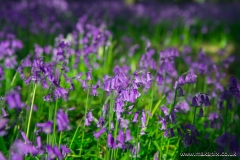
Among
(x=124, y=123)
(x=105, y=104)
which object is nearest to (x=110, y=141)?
(x=124, y=123)

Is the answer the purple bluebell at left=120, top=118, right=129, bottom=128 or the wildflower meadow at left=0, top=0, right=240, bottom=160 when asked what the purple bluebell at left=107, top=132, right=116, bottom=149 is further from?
the purple bluebell at left=120, top=118, right=129, bottom=128

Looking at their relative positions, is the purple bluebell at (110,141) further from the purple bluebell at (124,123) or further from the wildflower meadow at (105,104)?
the purple bluebell at (124,123)

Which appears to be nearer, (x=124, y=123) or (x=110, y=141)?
(x=110, y=141)

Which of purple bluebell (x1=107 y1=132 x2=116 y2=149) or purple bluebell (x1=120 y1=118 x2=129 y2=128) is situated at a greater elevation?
purple bluebell (x1=120 y1=118 x2=129 y2=128)

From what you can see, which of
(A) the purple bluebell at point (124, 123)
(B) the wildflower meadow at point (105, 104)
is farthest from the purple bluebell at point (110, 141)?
(A) the purple bluebell at point (124, 123)

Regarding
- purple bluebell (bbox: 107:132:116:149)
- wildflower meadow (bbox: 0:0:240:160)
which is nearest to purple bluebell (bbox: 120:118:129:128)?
wildflower meadow (bbox: 0:0:240:160)

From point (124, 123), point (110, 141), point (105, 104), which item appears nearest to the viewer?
point (110, 141)

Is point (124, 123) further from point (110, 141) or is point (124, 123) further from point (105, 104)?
point (105, 104)

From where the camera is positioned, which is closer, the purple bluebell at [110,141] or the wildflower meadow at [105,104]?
the purple bluebell at [110,141]

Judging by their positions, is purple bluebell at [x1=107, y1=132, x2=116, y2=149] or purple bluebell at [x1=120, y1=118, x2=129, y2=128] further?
purple bluebell at [x1=120, y1=118, x2=129, y2=128]

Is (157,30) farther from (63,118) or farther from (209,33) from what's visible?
(63,118)

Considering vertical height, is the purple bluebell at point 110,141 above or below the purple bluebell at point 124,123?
below

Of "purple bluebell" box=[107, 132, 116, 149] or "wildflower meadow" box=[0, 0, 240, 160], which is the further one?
"wildflower meadow" box=[0, 0, 240, 160]

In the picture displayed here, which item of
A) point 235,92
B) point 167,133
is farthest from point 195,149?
point 235,92
